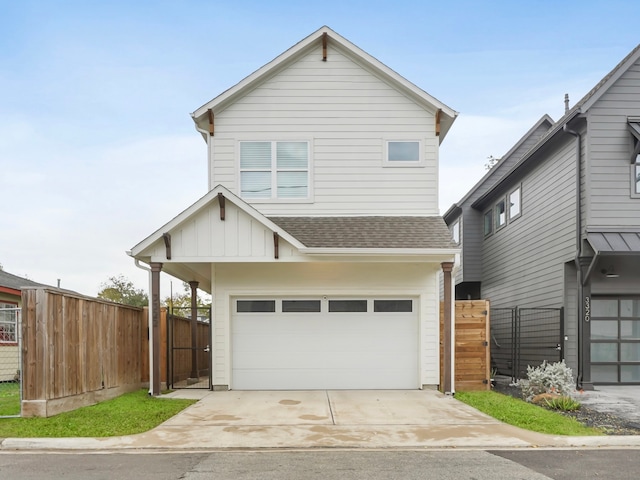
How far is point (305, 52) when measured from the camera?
1216 cm

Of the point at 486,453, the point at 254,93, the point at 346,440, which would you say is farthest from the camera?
the point at 254,93

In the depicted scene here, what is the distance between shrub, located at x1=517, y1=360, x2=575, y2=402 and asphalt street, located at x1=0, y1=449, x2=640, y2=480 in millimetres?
3331

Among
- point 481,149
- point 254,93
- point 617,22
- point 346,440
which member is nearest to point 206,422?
point 346,440

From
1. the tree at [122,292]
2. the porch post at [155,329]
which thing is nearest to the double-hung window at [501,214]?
the porch post at [155,329]

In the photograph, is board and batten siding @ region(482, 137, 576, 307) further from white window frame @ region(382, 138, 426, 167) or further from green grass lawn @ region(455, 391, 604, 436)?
green grass lawn @ region(455, 391, 604, 436)

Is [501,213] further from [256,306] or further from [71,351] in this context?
[71,351]

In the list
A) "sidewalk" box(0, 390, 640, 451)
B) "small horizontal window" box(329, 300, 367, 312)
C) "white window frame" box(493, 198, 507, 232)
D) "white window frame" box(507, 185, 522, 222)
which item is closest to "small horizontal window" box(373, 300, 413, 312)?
"small horizontal window" box(329, 300, 367, 312)

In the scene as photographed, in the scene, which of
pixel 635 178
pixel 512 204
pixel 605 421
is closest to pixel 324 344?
pixel 605 421

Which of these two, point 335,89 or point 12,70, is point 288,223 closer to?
point 335,89

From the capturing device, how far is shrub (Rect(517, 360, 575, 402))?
984cm

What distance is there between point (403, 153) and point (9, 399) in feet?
32.7

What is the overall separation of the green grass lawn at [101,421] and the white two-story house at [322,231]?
7.08ft

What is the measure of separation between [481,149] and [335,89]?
2800 centimetres

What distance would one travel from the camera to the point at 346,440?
6.79 m
